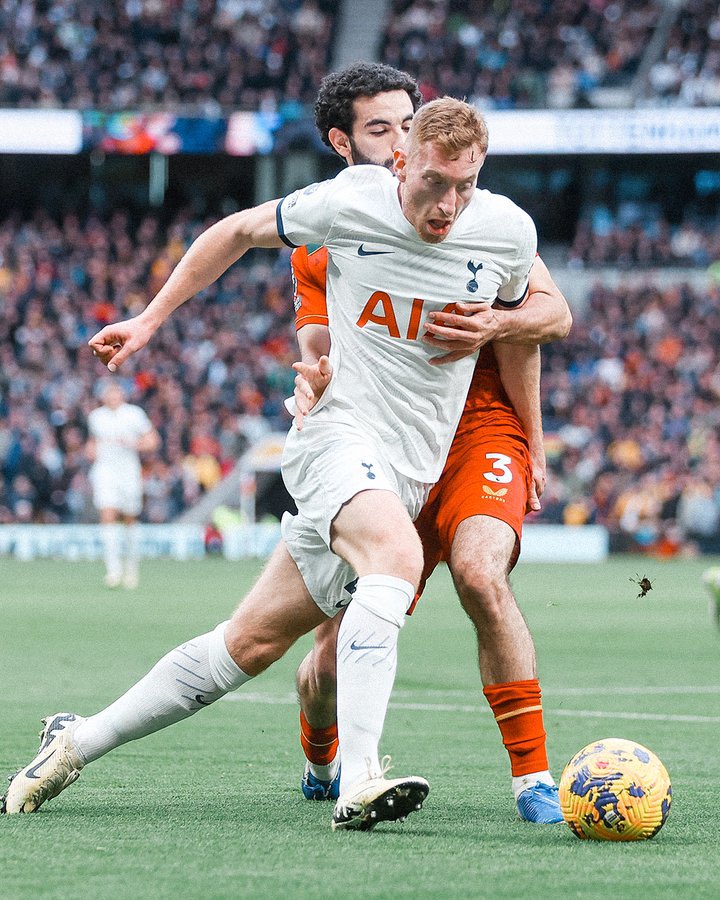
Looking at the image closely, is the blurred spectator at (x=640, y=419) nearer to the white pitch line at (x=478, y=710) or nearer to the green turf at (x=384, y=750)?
the green turf at (x=384, y=750)

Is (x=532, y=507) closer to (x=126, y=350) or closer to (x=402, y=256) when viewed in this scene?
(x=402, y=256)

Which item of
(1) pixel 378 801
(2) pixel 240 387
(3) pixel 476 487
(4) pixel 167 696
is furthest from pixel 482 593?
(2) pixel 240 387

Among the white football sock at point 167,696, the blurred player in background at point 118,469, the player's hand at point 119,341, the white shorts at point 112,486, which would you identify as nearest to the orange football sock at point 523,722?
the white football sock at point 167,696

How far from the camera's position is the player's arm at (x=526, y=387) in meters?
4.75

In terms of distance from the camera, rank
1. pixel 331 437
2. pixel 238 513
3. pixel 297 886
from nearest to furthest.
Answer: pixel 297 886 < pixel 331 437 < pixel 238 513

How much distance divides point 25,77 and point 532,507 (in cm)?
2797

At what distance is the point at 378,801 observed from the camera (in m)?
3.90

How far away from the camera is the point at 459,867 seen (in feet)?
11.6

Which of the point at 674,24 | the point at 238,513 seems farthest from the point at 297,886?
the point at 674,24

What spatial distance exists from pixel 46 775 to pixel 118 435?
12.2 m

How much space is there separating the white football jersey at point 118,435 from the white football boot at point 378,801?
12.6 m

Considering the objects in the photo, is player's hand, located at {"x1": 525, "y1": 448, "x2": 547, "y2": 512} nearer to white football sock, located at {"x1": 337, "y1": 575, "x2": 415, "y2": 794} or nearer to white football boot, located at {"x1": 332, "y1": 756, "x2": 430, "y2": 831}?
white football sock, located at {"x1": 337, "y1": 575, "x2": 415, "y2": 794}

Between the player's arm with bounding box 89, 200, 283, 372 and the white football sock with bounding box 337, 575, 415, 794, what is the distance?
3.47 feet

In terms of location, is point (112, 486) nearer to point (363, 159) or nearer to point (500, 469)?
point (363, 159)
